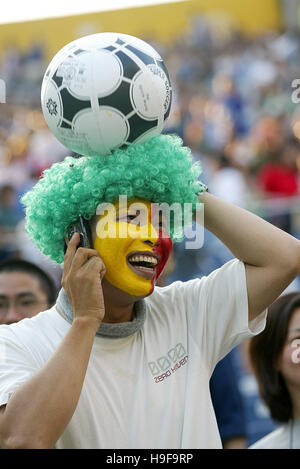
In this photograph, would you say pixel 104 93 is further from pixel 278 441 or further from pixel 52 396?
pixel 278 441

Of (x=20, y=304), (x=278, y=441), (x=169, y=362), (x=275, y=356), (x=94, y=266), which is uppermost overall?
(x=94, y=266)

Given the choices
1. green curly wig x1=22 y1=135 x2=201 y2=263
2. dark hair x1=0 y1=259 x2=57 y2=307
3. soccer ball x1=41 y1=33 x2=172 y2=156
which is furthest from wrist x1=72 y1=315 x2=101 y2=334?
dark hair x1=0 y1=259 x2=57 y2=307

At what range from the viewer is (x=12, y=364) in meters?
2.29

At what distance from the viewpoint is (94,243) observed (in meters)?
2.41

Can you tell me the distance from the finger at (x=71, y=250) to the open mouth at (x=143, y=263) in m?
0.17

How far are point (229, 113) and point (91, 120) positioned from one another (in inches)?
392

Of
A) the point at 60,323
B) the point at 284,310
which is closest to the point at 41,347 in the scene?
the point at 60,323

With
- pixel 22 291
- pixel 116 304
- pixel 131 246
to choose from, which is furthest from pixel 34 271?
pixel 131 246

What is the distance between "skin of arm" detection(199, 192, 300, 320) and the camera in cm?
252

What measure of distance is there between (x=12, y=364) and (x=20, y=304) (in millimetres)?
1458

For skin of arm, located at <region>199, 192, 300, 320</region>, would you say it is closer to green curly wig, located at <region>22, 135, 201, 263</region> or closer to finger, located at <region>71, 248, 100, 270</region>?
green curly wig, located at <region>22, 135, 201, 263</region>

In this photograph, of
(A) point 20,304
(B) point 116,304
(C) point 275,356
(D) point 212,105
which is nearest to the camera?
(B) point 116,304

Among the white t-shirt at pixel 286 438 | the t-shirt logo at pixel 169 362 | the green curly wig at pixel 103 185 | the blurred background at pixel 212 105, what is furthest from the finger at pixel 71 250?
the white t-shirt at pixel 286 438
